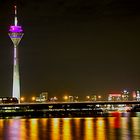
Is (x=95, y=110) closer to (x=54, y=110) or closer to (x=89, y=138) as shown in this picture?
(x=54, y=110)

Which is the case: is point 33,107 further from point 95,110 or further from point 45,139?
point 45,139

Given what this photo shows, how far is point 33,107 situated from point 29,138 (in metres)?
144

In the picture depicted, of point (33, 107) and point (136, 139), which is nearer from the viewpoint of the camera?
point (136, 139)

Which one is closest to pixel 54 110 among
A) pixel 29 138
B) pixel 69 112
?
pixel 69 112

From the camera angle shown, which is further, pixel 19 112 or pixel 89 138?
pixel 19 112

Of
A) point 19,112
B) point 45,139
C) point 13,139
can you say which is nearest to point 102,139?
point 45,139

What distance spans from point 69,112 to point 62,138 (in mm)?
146887

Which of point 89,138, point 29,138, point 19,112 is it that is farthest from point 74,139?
point 19,112

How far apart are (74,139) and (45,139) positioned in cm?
271

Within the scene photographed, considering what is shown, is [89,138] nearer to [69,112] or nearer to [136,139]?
[136,139]

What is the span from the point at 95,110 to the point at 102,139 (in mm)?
152081

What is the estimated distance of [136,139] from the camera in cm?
4659

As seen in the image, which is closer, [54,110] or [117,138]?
[117,138]

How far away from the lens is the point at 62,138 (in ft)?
158
